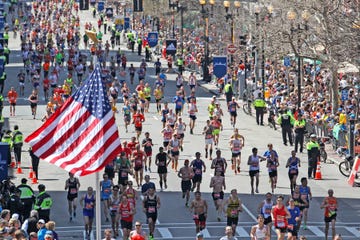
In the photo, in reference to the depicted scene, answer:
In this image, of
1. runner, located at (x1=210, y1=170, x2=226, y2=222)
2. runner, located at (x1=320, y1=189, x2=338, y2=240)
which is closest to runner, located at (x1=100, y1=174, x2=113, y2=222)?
runner, located at (x1=210, y1=170, x2=226, y2=222)

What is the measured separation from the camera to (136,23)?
406 feet

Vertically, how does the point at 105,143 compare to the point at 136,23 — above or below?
above

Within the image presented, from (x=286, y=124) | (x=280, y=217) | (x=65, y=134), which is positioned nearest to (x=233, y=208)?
(x=280, y=217)

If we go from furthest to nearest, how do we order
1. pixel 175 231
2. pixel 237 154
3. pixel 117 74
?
pixel 117 74
pixel 237 154
pixel 175 231

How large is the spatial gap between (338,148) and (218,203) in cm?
1225

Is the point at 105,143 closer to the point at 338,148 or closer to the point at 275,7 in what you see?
the point at 338,148

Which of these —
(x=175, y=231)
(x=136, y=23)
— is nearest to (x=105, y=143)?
(x=175, y=231)

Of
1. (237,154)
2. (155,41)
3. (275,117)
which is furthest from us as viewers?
(155,41)

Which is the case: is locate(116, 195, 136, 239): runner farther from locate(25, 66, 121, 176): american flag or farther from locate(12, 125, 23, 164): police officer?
locate(12, 125, 23, 164): police officer

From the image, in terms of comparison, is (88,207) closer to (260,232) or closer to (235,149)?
(260,232)

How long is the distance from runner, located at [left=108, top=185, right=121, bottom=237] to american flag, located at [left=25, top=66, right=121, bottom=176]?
12280mm

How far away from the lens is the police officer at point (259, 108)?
5766cm

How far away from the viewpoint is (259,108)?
190 feet

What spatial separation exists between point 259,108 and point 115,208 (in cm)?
2393
